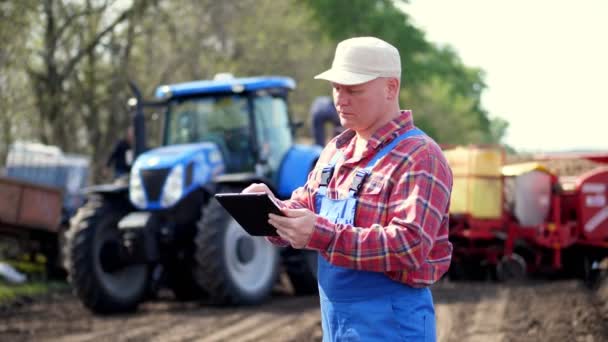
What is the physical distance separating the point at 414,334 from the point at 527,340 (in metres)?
5.30

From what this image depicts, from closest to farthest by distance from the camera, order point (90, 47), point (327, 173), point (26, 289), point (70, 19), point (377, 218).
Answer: point (377, 218) → point (327, 173) → point (26, 289) → point (70, 19) → point (90, 47)

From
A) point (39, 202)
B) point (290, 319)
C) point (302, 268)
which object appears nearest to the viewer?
point (290, 319)

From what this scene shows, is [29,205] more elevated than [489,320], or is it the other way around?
[29,205]

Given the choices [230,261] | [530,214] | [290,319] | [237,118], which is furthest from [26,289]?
[530,214]

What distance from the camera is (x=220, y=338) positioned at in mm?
8594

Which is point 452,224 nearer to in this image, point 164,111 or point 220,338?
point 164,111

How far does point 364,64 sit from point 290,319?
675cm

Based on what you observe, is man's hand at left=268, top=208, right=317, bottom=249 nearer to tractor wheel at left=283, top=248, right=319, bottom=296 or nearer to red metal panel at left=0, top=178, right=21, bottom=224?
tractor wheel at left=283, top=248, right=319, bottom=296

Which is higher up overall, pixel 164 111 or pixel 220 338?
pixel 164 111

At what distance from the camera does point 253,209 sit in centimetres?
303

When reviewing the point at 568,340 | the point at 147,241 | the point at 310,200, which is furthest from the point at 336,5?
the point at 310,200

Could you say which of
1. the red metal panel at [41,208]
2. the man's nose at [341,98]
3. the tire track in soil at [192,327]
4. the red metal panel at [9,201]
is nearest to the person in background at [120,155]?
the red metal panel at [41,208]

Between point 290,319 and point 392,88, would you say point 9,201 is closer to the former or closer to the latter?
point 290,319

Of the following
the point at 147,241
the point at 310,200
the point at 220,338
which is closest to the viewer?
the point at 310,200
